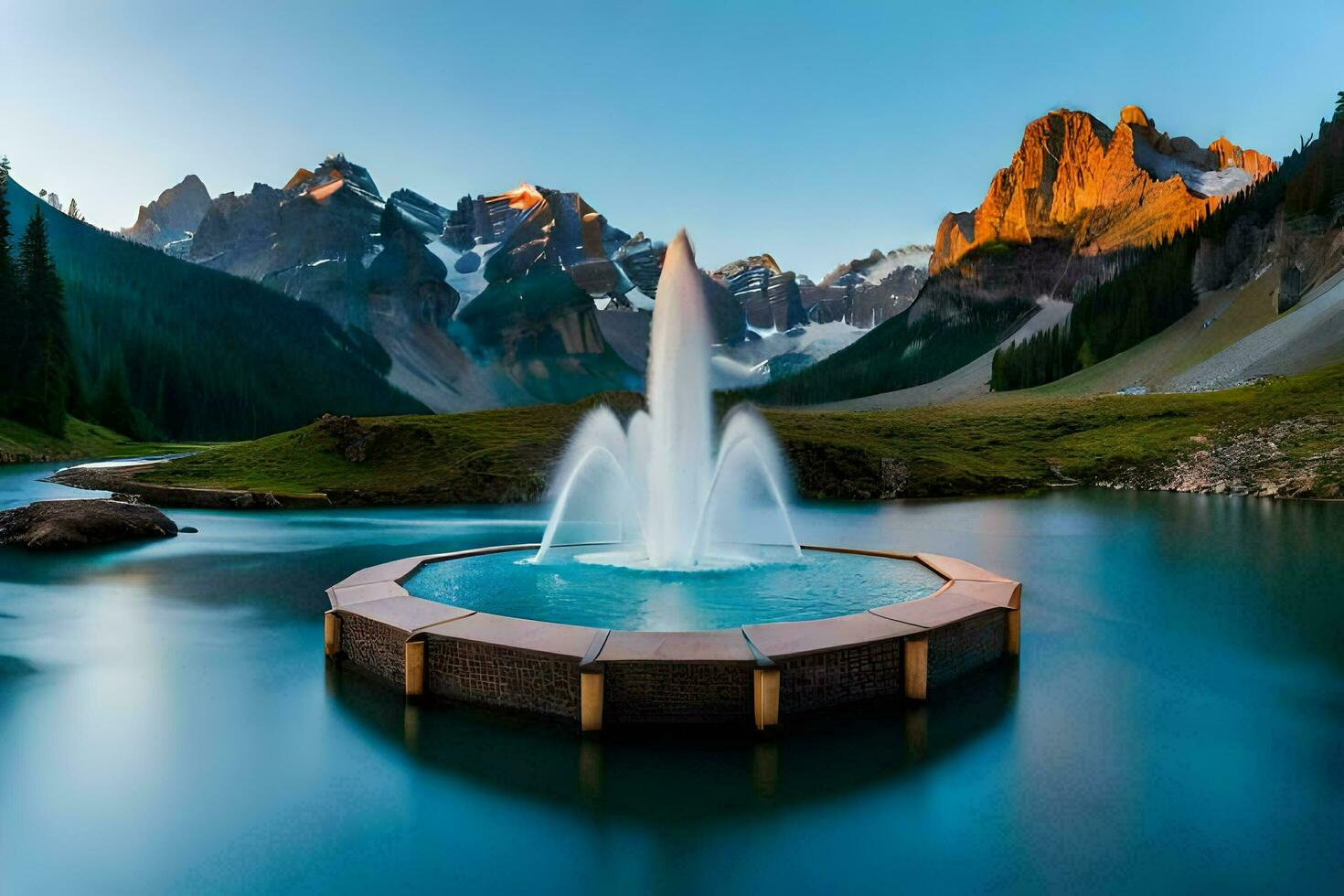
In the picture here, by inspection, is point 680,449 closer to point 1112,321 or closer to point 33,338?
point 33,338

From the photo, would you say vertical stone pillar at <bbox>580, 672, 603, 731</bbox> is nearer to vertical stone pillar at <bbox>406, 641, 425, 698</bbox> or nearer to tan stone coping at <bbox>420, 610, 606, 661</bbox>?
tan stone coping at <bbox>420, 610, 606, 661</bbox>

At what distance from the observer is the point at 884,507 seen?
164 ft

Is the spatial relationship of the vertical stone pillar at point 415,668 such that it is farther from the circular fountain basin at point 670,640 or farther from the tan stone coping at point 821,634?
the tan stone coping at point 821,634

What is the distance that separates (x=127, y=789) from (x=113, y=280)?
23771 cm

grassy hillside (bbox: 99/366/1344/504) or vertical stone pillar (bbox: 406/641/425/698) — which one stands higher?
grassy hillside (bbox: 99/366/1344/504)

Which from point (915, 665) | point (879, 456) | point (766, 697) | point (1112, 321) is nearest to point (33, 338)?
point (879, 456)

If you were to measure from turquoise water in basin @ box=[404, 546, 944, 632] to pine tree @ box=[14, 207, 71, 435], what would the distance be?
93160mm

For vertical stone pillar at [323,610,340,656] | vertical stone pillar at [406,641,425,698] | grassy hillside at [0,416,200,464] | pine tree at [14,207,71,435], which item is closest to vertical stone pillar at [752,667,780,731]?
vertical stone pillar at [406,641,425,698]

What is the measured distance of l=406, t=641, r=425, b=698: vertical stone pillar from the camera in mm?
11609

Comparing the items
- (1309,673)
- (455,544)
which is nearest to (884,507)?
(455,544)

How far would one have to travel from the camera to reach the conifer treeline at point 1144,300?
155625 mm

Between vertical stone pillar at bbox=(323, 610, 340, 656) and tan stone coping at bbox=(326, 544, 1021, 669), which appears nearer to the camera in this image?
tan stone coping at bbox=(326, 544, 1021, 669)

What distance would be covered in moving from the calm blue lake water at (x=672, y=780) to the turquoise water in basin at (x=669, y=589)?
287 centimetres

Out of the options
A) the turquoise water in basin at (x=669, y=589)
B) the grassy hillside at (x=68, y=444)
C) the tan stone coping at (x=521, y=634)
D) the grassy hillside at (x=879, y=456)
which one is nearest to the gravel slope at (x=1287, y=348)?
the grassy hillside at (x=879, y=456)
